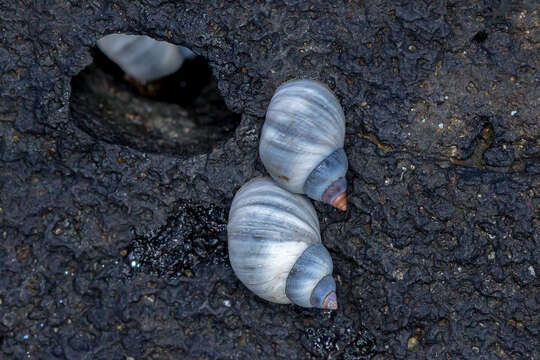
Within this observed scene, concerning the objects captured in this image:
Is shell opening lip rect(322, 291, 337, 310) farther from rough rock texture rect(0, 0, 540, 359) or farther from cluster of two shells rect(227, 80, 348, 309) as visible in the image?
rough rock texture rect(0, 0, 540, 359)

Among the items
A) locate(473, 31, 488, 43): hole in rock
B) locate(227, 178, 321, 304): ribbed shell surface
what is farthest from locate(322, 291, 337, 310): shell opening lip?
locate(473, 31, 488, 43): hole in rock

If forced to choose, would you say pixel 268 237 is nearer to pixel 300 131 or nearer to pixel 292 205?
pixel 292 205

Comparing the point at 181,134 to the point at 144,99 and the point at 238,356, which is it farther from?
the point at 238,356

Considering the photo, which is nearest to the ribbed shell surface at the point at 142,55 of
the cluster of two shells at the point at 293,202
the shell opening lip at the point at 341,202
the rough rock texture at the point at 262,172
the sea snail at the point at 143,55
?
the sea snail at the point at 143,55

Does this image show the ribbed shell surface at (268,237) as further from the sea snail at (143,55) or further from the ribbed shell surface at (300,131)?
the sea snail at (143,55)

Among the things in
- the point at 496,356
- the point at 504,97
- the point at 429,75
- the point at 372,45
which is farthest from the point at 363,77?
the point at 496,356

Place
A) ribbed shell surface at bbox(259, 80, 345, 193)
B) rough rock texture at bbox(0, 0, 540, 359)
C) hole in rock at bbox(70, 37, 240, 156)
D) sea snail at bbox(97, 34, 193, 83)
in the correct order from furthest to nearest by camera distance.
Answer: sea snail at bbox(97, 34, 193, 83) → hole in rock at bbox(70, 37, 240, 156) → rough rock texture at bbox(0, 0, 540, 359) → ribbed shell surface at bbox(259, 80, 345, 193)

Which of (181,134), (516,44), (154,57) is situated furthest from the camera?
(154,57)
